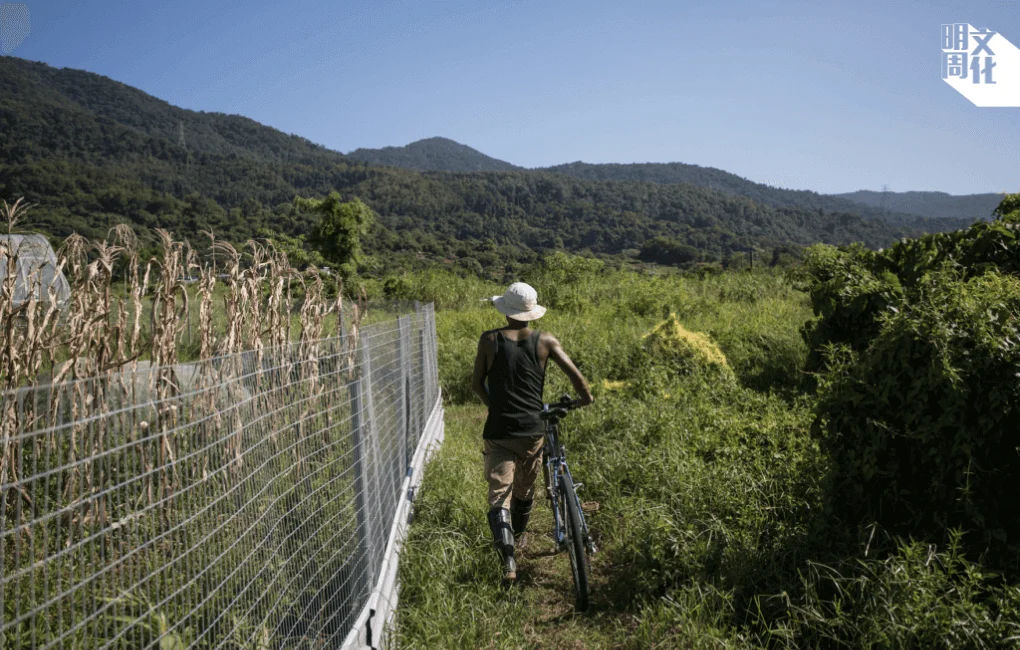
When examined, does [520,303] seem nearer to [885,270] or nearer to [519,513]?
[519,513]

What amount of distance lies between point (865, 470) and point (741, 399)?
3.95 m

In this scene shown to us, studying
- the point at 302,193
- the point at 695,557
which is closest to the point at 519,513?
the point at 695,557

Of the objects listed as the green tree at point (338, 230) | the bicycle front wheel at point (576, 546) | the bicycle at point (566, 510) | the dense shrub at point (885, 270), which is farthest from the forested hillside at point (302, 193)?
the bicycle front wheel at point (576, 546)

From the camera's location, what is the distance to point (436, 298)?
1995 centimetres

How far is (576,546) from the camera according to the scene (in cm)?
398

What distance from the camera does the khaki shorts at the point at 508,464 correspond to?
14.3 feet

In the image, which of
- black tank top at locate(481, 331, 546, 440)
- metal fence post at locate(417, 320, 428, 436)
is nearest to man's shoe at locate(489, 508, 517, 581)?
black tank top at locate(481, 331, 546, 440)

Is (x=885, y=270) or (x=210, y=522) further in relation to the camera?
(x=885, y=270)

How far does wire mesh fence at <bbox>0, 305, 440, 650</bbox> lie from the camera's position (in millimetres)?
1755

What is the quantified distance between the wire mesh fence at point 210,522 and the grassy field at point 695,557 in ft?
1.90

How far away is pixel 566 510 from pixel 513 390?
77 centimetres

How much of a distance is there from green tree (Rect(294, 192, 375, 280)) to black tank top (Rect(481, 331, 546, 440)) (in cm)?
1462

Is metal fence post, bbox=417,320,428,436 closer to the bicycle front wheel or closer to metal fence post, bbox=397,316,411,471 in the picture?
metal fence post, bbox=397,316,411,471

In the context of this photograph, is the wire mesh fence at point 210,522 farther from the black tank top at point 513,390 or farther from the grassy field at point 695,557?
the black tank top at point 513,390
